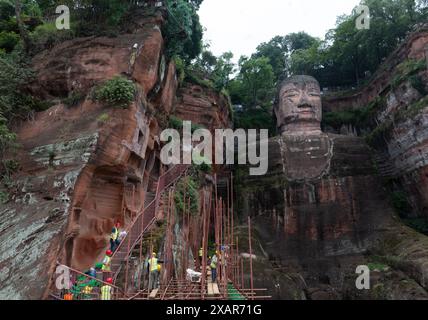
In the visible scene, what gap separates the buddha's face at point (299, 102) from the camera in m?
27.4

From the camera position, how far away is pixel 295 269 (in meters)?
20.3

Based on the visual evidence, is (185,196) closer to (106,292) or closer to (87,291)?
(87,291)

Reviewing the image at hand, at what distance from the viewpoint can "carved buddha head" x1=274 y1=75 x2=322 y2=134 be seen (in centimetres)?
2733

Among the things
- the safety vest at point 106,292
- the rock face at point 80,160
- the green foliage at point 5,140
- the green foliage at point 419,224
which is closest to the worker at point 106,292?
the safety vest at point 106,292

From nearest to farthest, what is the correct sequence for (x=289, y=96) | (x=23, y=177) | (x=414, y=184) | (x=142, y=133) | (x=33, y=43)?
(x=23, y=177), (x=142, y=133), (x=33, y=43), (x=414, y=184), (x=289, y=96)

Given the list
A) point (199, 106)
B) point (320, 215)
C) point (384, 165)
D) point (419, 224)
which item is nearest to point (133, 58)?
point (199, 106)

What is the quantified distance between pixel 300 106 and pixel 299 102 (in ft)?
1.00

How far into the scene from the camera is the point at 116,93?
13438 millimetres

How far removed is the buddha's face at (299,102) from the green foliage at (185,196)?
12110 mm

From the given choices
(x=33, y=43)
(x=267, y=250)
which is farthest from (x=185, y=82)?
(x=267, y=250)
